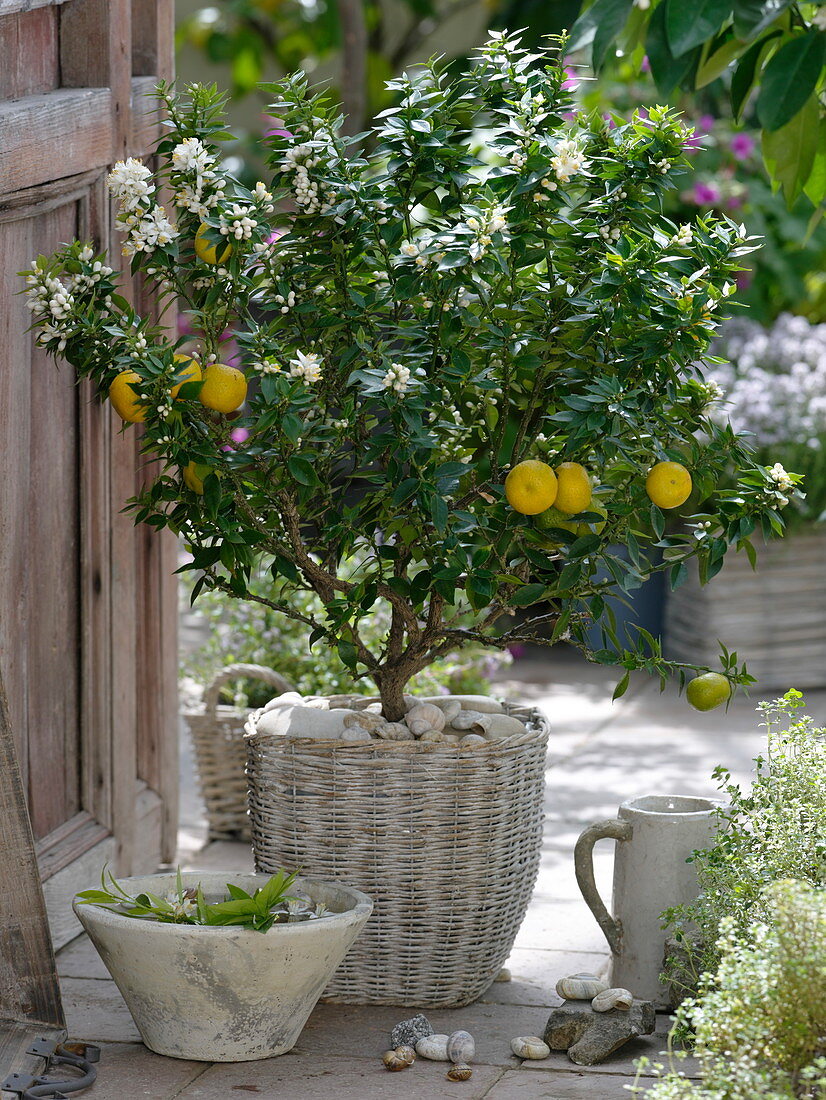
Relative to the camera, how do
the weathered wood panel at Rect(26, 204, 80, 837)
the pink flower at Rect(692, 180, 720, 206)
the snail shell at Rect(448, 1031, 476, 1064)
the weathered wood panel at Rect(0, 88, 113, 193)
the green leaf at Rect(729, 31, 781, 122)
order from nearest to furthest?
the green leaf at Rect(729, 31, 781, 122), the snail shell at Rect(448, 1031, 476, 1064), the weathered wood panel at Rect(0, 88, 113, 193), the weathered wood panel at Rect(26, 204, 80, 837), the pink flower at Rect(692, 180, 720, 206)

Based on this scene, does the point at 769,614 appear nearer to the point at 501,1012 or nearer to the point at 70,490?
the point at 501,1012

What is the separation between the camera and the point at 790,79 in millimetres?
1876

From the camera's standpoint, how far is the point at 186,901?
2438 mm

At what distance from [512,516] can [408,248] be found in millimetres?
473

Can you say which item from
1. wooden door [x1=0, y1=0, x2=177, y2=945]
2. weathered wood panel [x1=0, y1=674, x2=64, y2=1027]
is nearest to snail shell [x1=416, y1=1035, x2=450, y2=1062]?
weathered wood panel [x1=0, y1=674, x2=64, y2=1027]

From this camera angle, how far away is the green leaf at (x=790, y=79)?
1.87 metres

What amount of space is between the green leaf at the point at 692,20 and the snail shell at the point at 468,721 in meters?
1.34

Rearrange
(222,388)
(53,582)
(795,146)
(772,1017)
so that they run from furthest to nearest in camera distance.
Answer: (53,582), (222,388), (795,146), (772,1017)

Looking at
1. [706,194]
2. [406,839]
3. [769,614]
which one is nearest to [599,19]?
[406,839]

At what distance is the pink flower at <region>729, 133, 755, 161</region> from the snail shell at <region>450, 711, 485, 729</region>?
4130mm

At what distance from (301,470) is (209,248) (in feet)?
1.29

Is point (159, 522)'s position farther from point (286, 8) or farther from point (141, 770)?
point (286, 8)

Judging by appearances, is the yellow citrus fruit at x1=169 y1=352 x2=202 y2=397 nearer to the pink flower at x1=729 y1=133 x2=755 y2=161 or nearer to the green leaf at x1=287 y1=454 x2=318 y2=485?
the green leaf at x1=287 y1=454 x2=318 y2=485

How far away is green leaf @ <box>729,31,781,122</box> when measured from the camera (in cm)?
204
